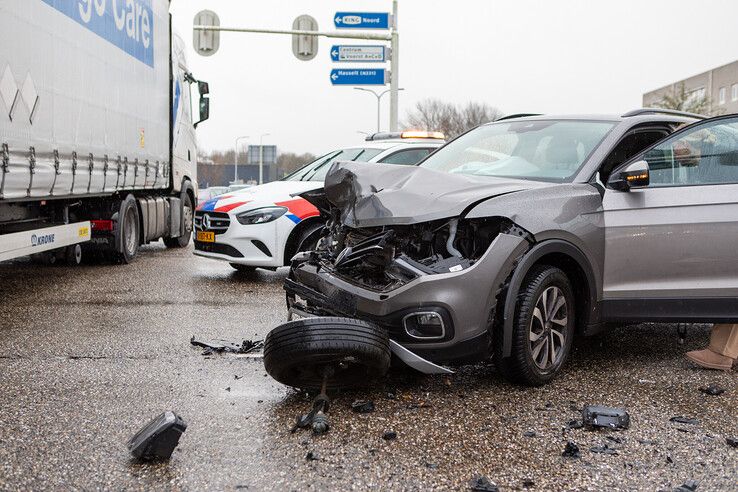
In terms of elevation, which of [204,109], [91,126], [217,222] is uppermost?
[204,109]

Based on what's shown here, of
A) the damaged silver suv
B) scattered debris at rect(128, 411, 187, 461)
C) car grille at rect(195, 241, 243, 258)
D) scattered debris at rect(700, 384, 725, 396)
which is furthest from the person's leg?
car grille at rect(195, 241, 243, 258)

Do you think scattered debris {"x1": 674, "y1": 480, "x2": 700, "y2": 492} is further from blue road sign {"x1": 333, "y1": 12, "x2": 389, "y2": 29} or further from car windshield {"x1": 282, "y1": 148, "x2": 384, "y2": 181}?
blue road sign {"x1": 333, "y1": 12, "x2": 389, "y2": 29}

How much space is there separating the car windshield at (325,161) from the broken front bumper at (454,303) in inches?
207

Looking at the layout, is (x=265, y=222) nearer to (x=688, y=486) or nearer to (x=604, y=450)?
(x=604, y=450)

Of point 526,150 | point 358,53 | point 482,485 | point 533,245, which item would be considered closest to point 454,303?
point 533,245

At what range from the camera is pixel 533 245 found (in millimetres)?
4461

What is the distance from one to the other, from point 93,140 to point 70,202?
898 mm

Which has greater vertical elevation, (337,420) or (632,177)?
(632,177)

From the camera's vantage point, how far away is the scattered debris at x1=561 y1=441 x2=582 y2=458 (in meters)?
3.54

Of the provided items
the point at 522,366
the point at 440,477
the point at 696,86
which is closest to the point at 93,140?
the point at 522,366

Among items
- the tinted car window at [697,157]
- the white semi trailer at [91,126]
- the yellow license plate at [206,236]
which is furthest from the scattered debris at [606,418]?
the yellow license plate at [206,236]

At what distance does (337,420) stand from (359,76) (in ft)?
65.6

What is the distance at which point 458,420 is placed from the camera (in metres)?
4.02

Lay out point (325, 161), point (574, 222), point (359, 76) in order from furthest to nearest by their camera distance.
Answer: point (359, 76)
point (325, 161)
point (574, 222)
